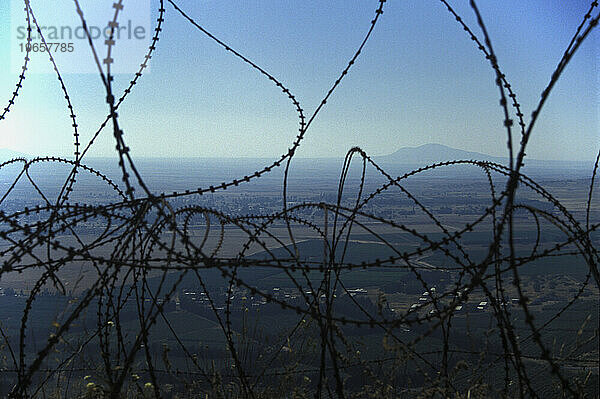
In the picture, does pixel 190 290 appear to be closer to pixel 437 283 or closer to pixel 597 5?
pixel 437 283

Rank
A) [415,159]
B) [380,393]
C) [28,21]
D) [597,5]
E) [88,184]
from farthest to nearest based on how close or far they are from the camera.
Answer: [415,159] < [88,184] < [28,21] < [380,393] < [597,5]

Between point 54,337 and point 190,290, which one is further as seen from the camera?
point 190,290

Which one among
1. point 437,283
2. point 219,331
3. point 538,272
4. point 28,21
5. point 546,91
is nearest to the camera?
point 546,91

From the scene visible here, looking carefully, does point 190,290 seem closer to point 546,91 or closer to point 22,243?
point 22,243

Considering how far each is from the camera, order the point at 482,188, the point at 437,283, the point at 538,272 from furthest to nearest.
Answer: the point at 482,188 → the point at 538,272 → the point at 437,283

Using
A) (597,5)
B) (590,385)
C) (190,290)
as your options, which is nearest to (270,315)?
(190,290)

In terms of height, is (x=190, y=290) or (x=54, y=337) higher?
(x=54, y=337)

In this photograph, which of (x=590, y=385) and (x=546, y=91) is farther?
(x=590, y=385)

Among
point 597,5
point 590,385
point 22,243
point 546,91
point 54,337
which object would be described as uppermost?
point 597,5

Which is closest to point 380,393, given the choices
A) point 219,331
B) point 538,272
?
point 219,331
